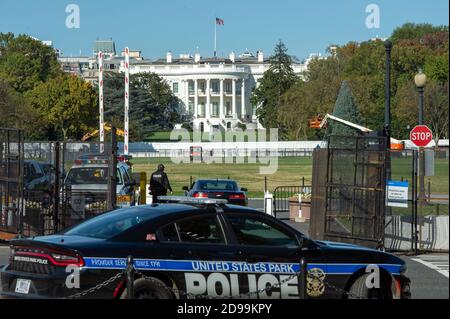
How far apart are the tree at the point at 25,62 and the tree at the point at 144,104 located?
9.35m

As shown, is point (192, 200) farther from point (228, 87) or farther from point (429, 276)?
point (228, 87)

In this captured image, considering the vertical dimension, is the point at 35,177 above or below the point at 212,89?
below

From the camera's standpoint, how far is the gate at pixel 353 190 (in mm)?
20266

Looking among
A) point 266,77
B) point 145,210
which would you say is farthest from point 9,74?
point 145,210

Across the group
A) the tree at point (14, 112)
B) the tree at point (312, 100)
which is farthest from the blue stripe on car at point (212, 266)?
the tree at point (312, 100)

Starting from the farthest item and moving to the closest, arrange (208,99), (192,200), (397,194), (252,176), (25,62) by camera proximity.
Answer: (208,99)
(25,62)
(252,176)
(397,194)
(192,200)

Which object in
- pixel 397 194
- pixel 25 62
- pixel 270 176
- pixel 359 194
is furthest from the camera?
pixel 25 62

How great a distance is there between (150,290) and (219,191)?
20.6 meters

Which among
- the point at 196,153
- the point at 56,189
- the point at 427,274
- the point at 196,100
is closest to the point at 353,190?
the point at 427,274

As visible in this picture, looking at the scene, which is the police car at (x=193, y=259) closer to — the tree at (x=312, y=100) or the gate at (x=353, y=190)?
the gate at (x=353, y=190)

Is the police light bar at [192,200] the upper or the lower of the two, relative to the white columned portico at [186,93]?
lower

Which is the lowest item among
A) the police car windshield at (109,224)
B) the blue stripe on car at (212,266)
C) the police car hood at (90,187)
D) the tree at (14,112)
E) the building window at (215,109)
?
the blue stripe on car at (212,266)

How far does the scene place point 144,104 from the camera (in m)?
135
